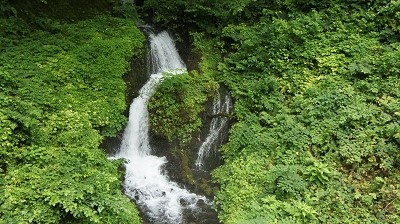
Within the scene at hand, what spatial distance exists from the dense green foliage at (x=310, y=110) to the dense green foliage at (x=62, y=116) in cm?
281

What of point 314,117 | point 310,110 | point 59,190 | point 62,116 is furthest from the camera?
point 310,110

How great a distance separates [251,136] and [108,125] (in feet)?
11.9

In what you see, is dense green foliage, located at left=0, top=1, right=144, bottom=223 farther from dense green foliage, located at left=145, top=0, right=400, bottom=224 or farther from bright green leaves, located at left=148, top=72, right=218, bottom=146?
dense green foliage, located at left=145, top=0, right=400, bottom=224

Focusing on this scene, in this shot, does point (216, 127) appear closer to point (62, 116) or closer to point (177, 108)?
point (177, 108)

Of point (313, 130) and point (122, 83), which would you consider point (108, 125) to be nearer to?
point (122, 83)

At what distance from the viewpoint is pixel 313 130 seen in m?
8.77

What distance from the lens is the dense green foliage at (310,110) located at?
7715mm

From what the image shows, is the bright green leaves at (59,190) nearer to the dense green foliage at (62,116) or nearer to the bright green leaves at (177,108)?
the dense green foliage at (62,116)

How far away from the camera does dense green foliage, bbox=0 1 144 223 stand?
6.34 metres

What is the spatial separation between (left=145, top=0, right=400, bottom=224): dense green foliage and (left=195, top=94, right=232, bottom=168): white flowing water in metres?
0.39

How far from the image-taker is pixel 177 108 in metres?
10.3

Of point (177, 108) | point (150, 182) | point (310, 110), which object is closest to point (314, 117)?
point (310, 110)

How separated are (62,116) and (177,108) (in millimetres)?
3201

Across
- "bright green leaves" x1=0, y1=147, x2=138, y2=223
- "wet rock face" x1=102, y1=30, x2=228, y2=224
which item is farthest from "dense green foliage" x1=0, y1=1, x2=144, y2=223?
"wet rock face" x1=102, y1=30, x2=228, y2=224
